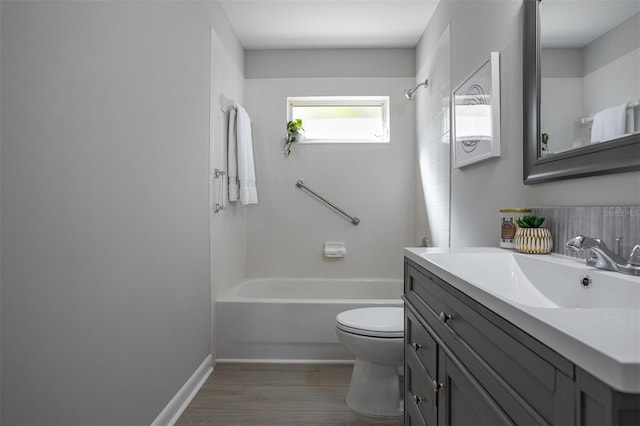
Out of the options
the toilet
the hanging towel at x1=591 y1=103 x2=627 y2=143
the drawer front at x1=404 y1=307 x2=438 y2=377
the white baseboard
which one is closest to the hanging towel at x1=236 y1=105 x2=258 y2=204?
the white baseboard

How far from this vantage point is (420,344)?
1289 mm

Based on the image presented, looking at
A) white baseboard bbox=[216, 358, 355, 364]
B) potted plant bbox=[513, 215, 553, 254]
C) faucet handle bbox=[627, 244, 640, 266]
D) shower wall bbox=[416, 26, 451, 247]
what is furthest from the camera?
white baseboard bbox=[216, 358, 355, 364]

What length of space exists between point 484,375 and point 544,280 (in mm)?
459

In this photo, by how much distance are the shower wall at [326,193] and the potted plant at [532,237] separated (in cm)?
200

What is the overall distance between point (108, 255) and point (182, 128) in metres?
0.89

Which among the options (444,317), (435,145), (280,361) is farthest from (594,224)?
(280,361)

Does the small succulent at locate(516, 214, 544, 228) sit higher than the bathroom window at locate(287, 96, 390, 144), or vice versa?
the bathroom window at locate(287, 96, 390, 144)

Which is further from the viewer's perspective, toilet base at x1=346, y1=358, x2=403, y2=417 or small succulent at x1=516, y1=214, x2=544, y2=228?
toilet base at x1=346, y1=358, x2=403, y2=417

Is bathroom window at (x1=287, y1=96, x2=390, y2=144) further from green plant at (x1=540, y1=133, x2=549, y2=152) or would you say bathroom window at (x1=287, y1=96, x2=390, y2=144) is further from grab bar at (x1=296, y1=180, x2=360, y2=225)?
green plant at (x1=540, y1=133, x2=549, y2=152)

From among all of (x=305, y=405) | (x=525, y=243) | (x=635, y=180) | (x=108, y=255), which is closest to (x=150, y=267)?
(x=108, y=255)

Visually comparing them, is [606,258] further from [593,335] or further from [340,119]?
[340,119]

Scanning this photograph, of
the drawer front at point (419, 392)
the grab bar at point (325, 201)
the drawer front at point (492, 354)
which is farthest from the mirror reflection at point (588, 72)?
the grab bar at point (325, 201)

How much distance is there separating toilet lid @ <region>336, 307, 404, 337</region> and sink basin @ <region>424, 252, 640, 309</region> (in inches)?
27.7

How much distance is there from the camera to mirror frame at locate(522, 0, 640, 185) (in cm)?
96
